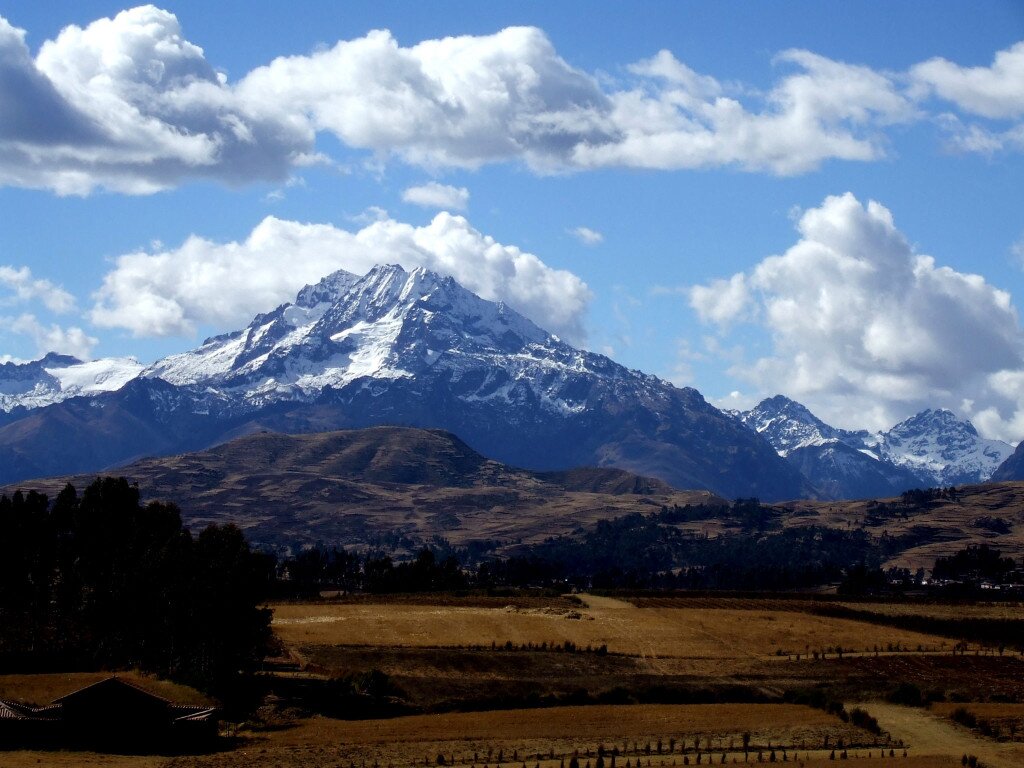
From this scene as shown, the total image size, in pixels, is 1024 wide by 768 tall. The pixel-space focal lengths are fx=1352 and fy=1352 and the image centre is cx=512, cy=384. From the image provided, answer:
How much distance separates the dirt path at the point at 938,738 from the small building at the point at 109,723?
46.7 meters

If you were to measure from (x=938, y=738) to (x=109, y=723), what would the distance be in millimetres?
54940

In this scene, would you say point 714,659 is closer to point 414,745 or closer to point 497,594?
point 414,745

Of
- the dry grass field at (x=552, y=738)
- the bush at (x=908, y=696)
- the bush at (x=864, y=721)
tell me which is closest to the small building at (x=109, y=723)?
the dry grass field at (x=552, y=738)

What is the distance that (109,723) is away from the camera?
85500 millimetres

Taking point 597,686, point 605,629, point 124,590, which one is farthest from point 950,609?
point 124,590

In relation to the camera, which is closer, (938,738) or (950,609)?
(938,738)

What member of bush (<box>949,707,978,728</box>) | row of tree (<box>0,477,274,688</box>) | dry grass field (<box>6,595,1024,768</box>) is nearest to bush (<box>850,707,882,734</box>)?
dry grass field (<box>6,595,1024,768</box>)

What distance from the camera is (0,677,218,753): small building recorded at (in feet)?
277

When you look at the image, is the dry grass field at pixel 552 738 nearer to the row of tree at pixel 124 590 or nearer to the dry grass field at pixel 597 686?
the dry grass field at pixel 597 686

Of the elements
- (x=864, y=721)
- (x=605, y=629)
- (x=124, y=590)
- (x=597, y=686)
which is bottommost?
(x=864, y=721)

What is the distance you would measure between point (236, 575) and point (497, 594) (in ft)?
268

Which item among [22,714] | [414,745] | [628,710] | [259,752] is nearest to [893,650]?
[628,710]

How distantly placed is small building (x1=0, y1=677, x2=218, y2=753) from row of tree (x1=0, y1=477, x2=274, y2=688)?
12166 millimetres

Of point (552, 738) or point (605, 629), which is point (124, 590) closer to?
point (552, 738)
